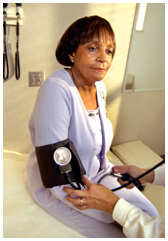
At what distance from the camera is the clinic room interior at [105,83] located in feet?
3.87

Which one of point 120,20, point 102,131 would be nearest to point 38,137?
point 102,131

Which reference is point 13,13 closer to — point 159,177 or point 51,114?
point 51,114

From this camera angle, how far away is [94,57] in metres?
0.91

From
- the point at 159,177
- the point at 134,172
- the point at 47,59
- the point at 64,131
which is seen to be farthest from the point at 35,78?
the point at 159,177

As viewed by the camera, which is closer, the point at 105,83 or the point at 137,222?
the point at 137,222

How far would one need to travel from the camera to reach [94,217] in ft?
3.15

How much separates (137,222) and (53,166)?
38cm

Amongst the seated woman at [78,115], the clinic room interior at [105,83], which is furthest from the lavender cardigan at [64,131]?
the clinic room interior at [105,83]

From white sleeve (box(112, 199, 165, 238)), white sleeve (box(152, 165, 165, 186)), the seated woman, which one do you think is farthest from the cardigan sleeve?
white sleeve (box(152, 165, 165, 186))

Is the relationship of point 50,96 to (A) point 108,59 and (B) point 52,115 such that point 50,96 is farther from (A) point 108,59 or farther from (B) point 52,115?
(A) point 108,59

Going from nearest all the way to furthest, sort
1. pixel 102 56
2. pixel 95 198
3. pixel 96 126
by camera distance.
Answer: pixel 95 198, pixel 102 56, pixel 96 126

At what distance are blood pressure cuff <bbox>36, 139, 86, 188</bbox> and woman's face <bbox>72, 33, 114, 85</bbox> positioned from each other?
353 millimetres

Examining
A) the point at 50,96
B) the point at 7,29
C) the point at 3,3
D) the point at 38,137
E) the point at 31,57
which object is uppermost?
the point at 3,3

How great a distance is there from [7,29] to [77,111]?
29.1 inches
